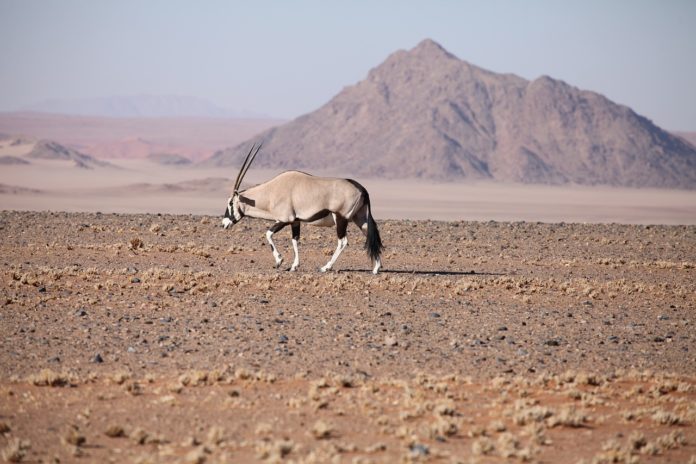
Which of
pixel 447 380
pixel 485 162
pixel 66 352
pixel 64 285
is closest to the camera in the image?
pixel 447 380

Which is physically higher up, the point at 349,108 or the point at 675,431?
the point at 349,108

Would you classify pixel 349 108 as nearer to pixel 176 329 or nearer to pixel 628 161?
pixel 628 161

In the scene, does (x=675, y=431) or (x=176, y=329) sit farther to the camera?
(x=176, y=329)

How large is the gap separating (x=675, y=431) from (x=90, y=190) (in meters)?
91.8

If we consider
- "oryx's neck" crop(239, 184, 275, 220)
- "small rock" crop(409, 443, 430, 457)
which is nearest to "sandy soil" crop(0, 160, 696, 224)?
"oryx's neck" crop(239, 184, 275, 220)

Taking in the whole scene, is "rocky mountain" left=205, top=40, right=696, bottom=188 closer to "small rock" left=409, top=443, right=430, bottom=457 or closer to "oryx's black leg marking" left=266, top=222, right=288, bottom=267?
"oryx's black leg marking" left=266, top=222, right=288, bottom=267

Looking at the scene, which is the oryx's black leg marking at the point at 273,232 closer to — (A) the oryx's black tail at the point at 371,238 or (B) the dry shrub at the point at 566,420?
(A) the oryx's black tail at the point at 371,238

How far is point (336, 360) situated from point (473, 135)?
13244cm

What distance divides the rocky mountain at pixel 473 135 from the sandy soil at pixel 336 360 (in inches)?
4299

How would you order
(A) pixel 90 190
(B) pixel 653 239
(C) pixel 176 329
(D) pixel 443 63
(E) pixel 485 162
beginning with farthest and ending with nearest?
(D) pixel 443 63, (E) pixel 485 162, (A) pixel 90 190, (B) pixel 653 239, (C) pixel 176 329

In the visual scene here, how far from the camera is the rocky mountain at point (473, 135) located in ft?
437

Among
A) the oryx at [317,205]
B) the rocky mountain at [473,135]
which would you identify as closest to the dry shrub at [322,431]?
the oryx at [317,205]

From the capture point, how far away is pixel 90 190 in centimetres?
9606

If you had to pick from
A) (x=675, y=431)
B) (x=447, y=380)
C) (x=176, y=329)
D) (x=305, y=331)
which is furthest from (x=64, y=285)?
(x=675, y=431)
